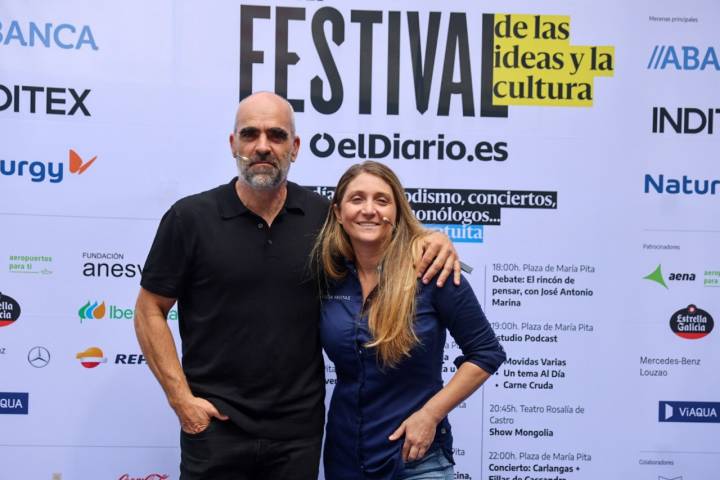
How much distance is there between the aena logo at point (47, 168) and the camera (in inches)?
102

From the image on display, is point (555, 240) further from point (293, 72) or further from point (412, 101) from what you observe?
point (293, 72)

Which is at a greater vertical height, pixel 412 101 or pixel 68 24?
pixel 68 24

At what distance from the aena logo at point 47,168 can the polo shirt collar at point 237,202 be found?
888 mm

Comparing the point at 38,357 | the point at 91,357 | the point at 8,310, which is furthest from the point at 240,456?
the point at 8,310

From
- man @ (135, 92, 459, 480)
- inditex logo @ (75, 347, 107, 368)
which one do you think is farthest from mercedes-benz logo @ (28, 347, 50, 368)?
man @ (135, 92, 459, 480)

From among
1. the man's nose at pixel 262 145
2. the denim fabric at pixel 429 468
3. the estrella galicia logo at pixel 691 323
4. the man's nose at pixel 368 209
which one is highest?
the man's nose at pixel 262 145

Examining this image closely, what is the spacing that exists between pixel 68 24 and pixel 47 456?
66.5 inches

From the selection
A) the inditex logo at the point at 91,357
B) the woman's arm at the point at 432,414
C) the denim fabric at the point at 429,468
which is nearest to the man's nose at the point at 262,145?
the woman's arm at the point at 432,414

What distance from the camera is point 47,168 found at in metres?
2.59

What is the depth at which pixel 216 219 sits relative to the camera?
1931 mm

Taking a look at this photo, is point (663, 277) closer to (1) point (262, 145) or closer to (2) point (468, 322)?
(2) point (468, 322)

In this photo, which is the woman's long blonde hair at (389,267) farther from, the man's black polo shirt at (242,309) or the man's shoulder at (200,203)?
the man's shoulder at (200,203)

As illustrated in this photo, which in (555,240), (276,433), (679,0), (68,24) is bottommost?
(276,433)

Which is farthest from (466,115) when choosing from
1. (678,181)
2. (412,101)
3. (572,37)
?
(678,181)
